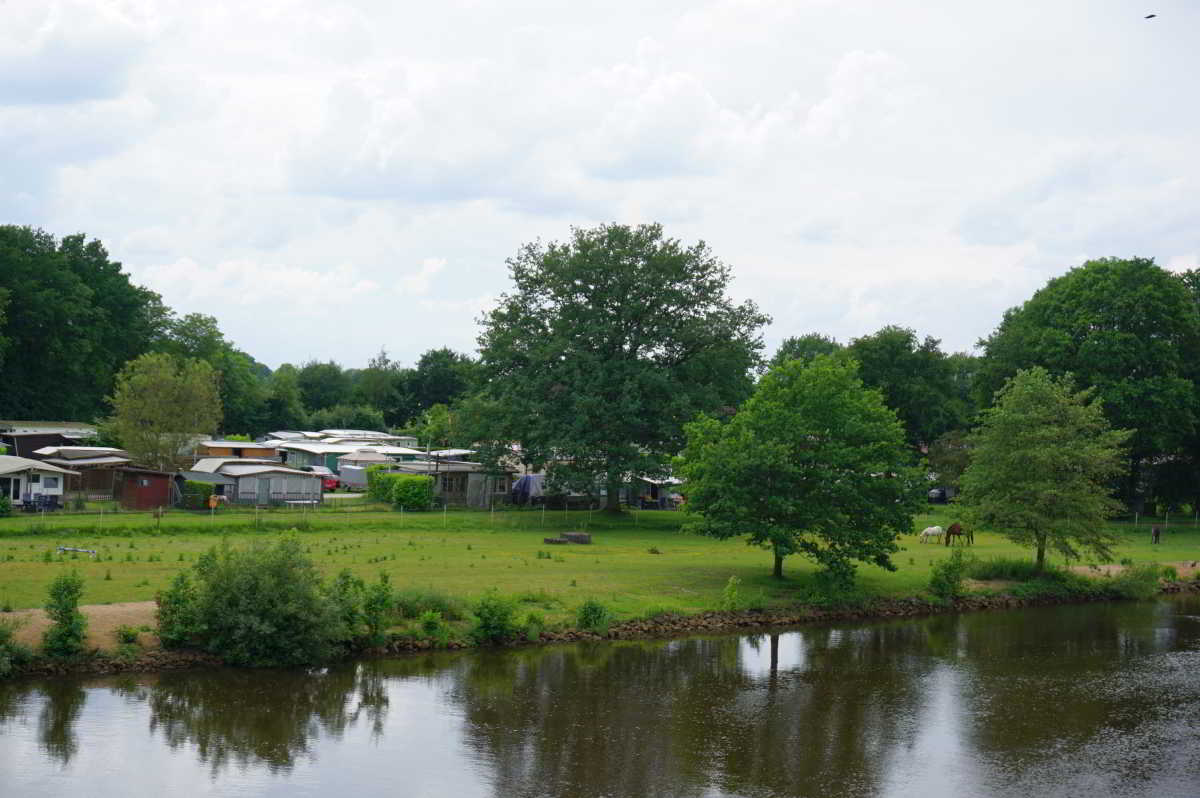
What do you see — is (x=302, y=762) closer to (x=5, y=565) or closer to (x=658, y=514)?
(x=5, y=565)

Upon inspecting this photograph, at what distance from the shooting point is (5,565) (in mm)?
33250

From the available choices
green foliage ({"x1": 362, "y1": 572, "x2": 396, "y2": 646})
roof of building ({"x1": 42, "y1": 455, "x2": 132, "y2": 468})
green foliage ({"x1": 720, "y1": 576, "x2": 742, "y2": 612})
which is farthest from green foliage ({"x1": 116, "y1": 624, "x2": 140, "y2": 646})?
roof of building ({"x1": 42, "y1": 455, "x2": 132, "y2": 468})

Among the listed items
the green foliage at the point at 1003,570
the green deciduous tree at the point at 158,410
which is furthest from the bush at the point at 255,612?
the green deciduous tree at the point at 158,410

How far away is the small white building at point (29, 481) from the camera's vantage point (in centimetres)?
5256

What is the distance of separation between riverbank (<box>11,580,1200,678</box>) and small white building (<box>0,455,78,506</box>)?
29.0 m

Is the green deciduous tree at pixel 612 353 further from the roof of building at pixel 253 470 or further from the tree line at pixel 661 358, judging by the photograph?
the roof of building at pixel 253 470

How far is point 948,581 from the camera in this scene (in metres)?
40.4

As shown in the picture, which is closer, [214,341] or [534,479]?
[534,479]

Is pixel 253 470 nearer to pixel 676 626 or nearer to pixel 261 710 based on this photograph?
pixel 676 626

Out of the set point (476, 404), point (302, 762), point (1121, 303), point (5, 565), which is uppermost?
point (1121, 303)

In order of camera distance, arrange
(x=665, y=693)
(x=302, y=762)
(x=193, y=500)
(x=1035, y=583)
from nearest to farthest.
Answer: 1. (x=302, y=762)
2. (x=665, y=693)
3. (x=1035, y=583)
4. (x=193, y=500)

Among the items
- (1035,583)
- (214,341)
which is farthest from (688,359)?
(214,341)

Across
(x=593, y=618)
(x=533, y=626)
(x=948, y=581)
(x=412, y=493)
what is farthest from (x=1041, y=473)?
(x=412, y=493)

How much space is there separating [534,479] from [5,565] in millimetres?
37465
